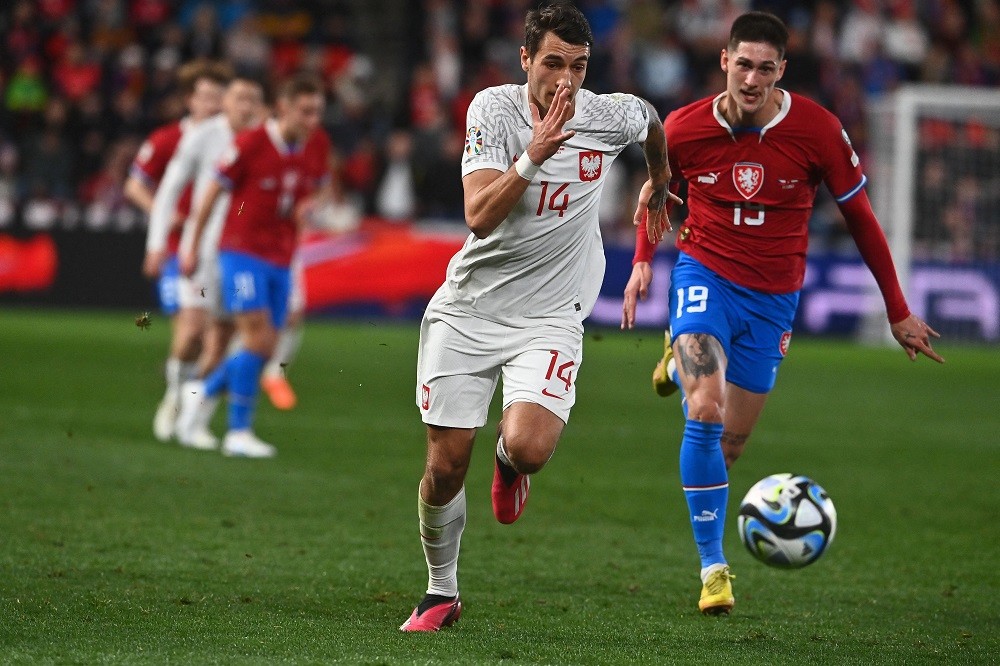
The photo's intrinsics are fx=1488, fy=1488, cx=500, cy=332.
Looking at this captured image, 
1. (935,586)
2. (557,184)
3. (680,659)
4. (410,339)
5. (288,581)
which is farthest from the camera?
(410,339)

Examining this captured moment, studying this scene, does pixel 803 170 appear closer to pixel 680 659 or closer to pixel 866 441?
pixel 680 659

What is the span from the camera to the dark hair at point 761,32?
6145 millimetres

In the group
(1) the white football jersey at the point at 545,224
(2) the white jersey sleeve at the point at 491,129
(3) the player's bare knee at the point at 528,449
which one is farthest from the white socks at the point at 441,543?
(2) the white jersey sleeve at the point at 491,129

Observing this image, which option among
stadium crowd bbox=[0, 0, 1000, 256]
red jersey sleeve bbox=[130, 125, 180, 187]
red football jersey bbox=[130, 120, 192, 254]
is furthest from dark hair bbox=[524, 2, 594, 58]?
stadium crowd bbox=[0, 0, 1000, 256]

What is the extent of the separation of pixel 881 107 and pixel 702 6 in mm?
4108

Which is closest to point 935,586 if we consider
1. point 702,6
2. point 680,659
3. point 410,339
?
point 680,659

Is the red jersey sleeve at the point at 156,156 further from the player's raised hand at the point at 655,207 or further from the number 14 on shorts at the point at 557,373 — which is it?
the number 14 on shorts at the point at 557,373

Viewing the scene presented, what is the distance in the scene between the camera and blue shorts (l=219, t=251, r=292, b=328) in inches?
385

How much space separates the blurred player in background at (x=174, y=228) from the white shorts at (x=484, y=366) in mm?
5172

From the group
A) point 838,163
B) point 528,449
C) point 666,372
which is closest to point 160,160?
point 666,372

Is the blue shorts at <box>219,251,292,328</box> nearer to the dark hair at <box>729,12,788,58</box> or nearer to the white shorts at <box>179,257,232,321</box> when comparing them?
the white shorts at <box>179,257,232,321</box>

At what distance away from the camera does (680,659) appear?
4.92m

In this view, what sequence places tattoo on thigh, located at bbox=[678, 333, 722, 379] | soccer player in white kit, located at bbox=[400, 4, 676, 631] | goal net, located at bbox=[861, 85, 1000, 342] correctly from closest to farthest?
1. soccer player in white kit, located at bbox=[400, 4, 676, 631]
2. tattoo on thigh, located at bbox=[678, 333, 722, 379]
3. goal net, located at bbox=[861, 85, 1000, 342]

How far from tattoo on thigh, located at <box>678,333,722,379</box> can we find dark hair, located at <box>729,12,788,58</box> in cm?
122
